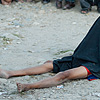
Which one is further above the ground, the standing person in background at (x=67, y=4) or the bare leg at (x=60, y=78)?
the bare leg at (x=60, y=78)

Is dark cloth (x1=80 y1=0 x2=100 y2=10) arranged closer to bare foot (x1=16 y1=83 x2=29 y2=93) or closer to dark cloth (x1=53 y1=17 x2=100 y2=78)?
dark cloth (x1=53 y1=17 x2=100 y2=78)

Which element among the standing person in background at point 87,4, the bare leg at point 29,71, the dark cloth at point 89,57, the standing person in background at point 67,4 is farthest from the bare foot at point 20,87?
the standing person in background at point 67,4

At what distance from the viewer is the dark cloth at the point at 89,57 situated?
137 inches

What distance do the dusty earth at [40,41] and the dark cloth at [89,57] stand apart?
0.61ft

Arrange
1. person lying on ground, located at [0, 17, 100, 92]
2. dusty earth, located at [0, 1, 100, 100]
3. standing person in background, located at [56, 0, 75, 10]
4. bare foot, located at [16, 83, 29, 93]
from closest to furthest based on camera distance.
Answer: bare foot, located at [16, 83, 29, 93] < dusty earth, located at [0, 1, 100, 100] < person lying on ground, located at [0, 17, 100, 92] < standing person in background, located at [56, 0, 75, 10]

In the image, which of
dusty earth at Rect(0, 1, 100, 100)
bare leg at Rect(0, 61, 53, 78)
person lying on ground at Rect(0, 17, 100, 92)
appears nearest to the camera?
dusty earth at Rect(0, 1, 100, 100)

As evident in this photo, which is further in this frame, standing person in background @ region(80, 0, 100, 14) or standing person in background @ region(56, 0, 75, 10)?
standing person in background @ region(56, 0, 75, 10)

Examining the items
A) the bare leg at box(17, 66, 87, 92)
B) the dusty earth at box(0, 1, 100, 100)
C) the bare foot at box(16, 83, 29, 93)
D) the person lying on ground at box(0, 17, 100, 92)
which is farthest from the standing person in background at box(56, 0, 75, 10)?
the bare foot at box(16, 83, 29, 93)

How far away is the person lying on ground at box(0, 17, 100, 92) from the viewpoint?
10.8ft

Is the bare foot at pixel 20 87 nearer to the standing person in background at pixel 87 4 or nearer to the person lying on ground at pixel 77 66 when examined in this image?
the person lying on ground at pixel 77 66

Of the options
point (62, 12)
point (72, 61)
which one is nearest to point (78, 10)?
point (62, 12)

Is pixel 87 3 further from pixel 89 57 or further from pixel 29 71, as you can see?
pixel 29 71

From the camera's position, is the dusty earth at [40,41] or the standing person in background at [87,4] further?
the standing person in background at [87,4]

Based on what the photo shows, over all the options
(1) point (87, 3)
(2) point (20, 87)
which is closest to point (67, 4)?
(1) point (87, 3)
